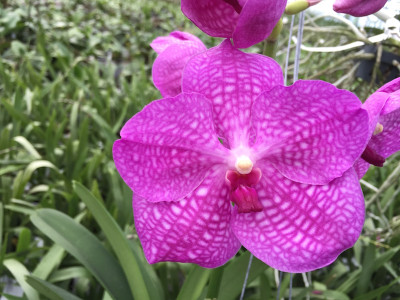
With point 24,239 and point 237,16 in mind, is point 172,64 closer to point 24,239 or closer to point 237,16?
point 237,16

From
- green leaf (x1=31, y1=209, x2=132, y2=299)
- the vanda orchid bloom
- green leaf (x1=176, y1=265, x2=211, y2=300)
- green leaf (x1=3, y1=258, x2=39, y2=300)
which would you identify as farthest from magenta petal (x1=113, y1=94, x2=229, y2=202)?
green leaf (x1=3, y1=258, x2=39, y2=300)

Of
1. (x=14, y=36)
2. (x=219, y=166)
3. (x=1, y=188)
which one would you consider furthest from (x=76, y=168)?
(x=14, y=36)

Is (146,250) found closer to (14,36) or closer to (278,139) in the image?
(278,139)

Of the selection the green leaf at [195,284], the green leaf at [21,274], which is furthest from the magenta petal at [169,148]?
the green leaf at [21,274]

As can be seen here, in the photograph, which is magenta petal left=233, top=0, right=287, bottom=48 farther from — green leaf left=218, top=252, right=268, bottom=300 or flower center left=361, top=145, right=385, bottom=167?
green leaf left=218, top=252, right=268, bottom=300

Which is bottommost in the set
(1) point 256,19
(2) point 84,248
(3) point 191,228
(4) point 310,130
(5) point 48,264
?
(5) point 48,264

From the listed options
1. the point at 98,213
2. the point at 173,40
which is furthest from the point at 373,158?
the point at 98,213
